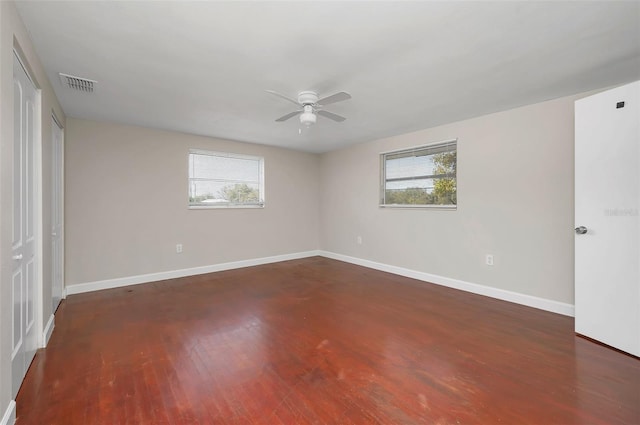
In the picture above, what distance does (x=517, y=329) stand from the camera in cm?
275

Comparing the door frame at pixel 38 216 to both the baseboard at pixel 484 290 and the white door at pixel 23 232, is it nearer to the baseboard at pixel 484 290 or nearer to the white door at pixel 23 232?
the white door at pixel 23 232

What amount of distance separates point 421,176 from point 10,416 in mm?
4785

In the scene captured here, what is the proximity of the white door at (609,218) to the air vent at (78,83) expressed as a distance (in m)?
4.66

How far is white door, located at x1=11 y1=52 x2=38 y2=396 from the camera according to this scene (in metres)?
1.81

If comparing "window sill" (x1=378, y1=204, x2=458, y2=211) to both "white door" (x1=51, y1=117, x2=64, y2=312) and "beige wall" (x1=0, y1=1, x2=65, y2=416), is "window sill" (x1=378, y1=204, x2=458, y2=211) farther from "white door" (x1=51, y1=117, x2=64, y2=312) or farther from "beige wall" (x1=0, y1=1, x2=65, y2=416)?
"white door" (x1=51, y1=117, x2=64, y2=312)

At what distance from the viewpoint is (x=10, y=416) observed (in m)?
1.52

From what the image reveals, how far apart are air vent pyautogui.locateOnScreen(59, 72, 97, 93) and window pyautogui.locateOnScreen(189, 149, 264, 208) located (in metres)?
1.94

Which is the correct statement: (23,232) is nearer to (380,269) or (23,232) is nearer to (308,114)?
(308,114)

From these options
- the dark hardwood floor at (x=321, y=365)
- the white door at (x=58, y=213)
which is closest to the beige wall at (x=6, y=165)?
the dark hardwood floor at (x=321, y=365)

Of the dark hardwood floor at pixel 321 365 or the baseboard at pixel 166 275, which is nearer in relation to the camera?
the dark hardwood floor at pixel 321 365

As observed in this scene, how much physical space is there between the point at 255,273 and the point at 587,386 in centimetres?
420

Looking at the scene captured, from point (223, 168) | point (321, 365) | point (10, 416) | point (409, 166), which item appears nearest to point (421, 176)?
point (409, 166)

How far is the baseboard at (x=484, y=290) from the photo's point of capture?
3146 mm

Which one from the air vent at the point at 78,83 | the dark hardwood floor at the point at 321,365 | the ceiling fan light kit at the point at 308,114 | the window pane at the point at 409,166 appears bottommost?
the dark hardwood floor at the point at 321,365
